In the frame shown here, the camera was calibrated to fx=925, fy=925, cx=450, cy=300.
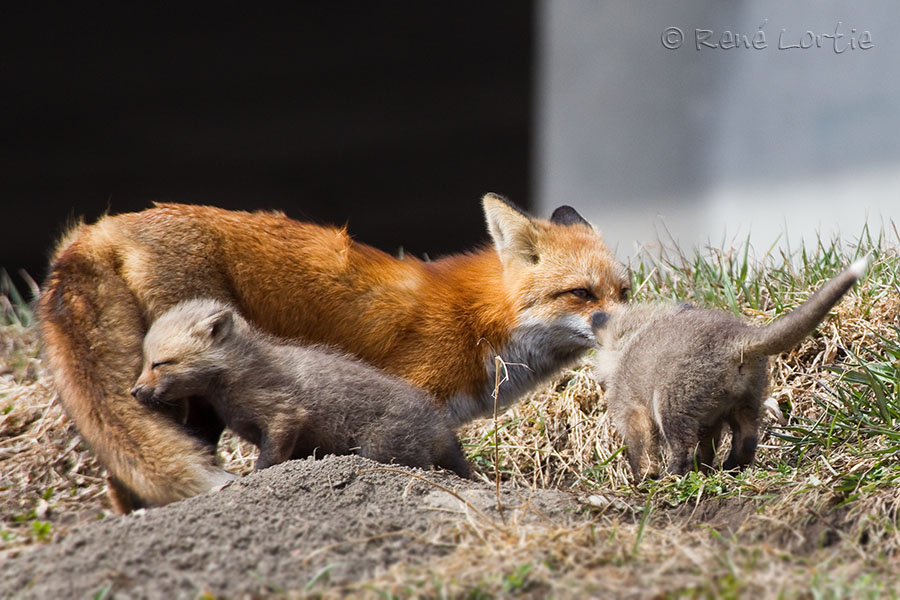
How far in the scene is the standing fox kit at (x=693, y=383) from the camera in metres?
3.92

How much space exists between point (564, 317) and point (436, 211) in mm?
6917

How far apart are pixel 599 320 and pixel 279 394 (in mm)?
1577

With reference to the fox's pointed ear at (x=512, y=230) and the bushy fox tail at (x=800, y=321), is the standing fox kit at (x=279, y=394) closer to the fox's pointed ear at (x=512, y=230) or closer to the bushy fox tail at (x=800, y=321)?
the fox's pointed ear at (x=512, y=230)

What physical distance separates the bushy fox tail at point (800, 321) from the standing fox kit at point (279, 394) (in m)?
1.43

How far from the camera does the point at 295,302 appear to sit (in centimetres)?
459

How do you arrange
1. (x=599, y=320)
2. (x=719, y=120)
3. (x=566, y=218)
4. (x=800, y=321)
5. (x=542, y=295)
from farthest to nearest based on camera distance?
(x=719, y=120)
(x=566, y=218)
(x=542, y=295)
(x=599, y=320)
(x=800, y=321)

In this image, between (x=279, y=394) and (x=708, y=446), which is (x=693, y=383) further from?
(x=279, y=394)

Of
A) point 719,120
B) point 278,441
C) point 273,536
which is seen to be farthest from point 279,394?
point 719,120

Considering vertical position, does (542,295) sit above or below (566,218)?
below

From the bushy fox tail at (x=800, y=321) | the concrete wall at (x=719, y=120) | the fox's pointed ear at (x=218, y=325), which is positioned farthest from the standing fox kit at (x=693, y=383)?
the concrete wall at (x=719, y=120)

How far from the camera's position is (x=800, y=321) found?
3682 mm

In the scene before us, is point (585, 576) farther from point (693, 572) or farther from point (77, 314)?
point (77, 314)

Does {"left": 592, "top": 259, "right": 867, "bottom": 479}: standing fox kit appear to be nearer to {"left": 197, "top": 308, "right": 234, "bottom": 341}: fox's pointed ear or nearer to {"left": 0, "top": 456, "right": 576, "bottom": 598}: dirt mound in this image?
{"left": 0, "top": 456, "right": 576, "bottom": 598}: dirt mound

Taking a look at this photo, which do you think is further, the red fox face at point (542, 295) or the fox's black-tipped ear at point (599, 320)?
the red fox face at point (542, 295)
